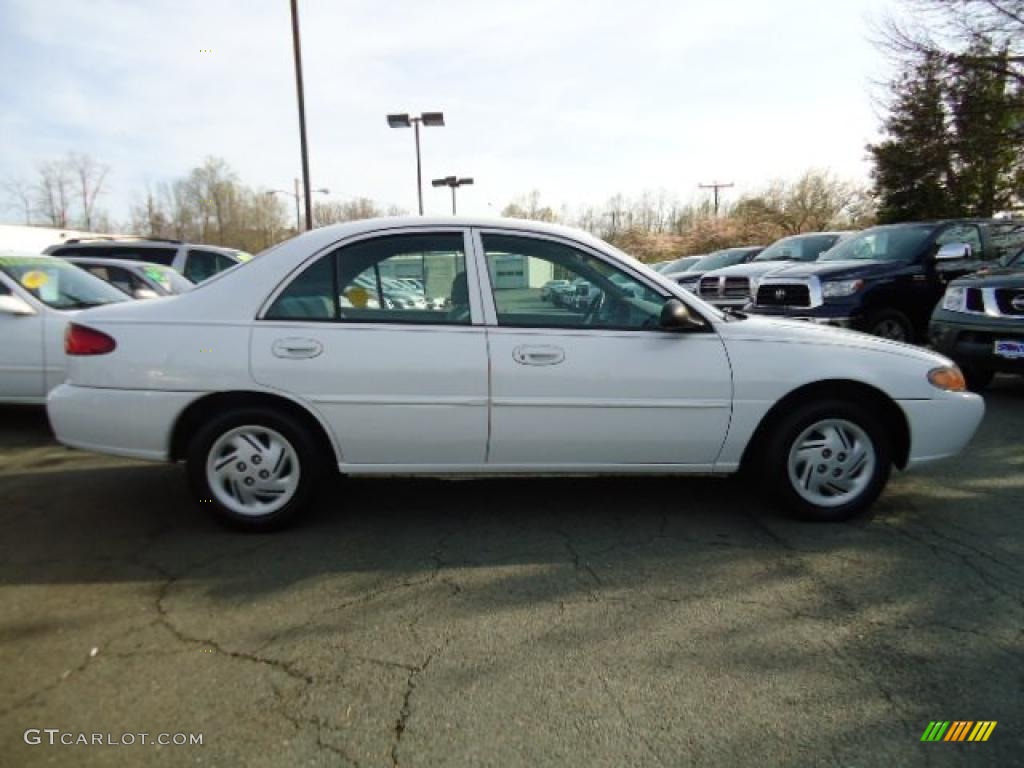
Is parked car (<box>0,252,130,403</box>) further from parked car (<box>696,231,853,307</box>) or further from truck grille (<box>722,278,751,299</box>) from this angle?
truck grille (<box>722,278,751,299</box>)

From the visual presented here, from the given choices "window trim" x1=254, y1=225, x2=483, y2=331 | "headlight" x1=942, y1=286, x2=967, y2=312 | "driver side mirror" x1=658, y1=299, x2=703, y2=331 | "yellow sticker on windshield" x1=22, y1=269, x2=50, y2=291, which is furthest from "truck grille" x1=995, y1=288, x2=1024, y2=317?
"yellow sticker on windshield" x1=22, y1=269, x2=50, y2=291

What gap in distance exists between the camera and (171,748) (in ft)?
6.51

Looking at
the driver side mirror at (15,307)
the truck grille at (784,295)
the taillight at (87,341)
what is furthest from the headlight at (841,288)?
the driver side mirror at (15,307)

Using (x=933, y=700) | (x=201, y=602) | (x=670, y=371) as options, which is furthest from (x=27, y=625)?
(x=933, y=700)

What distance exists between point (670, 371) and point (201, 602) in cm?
248

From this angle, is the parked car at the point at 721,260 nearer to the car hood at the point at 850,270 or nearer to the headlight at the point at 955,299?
the car hood at the point at 850,270

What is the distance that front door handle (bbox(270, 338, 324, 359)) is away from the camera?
333 centimetres

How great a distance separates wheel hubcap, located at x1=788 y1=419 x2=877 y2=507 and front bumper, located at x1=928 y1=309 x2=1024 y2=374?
3.67m

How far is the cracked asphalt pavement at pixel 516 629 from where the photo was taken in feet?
6.67

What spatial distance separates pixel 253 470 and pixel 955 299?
22.5ft

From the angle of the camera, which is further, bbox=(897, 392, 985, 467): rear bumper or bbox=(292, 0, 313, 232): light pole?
bbox=(292, 0, 313, 232): light pole

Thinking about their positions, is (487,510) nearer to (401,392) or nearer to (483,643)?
(401,392)

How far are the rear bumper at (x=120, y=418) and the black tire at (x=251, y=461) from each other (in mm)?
171

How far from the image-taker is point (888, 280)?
7961mm
